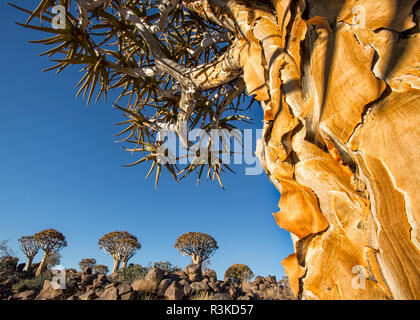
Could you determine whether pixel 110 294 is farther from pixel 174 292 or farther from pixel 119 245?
pixel 119 245

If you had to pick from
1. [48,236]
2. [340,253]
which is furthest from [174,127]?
[48,236]

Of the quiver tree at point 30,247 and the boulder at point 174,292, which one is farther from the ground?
the quiver tree at point 30,247

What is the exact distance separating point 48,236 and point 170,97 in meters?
17.0

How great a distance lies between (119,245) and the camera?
15.5 metres

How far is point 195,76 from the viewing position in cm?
242

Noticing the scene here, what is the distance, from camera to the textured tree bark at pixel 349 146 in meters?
→ 0.61

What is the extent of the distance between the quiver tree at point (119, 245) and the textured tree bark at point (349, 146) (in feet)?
54.9

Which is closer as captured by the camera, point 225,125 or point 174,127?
point 174,127

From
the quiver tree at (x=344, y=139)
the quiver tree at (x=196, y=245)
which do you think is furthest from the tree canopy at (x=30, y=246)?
the quiver tree at (x=344, y=139)

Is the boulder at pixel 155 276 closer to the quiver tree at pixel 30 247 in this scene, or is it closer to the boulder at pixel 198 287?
the boulder at pixel 198 287

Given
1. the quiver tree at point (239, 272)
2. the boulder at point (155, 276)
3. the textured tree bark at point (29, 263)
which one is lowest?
the boulder at point (155, 276)

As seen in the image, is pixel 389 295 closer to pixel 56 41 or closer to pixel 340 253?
pixel 340 253

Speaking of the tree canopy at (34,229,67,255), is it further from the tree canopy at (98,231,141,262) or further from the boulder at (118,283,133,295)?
the boulder at (118,283,133,295)
